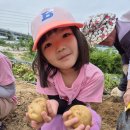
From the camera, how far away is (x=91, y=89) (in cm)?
244

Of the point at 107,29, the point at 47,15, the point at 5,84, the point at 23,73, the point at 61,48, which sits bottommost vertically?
the point at 23,73

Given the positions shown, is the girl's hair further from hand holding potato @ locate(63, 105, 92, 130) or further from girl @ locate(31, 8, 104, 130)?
hand holding potato @ locate(63, 105, 92, 130)

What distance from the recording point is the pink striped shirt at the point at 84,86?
2.44 m

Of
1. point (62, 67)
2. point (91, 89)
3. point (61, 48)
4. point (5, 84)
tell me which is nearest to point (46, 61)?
point (62, 67)

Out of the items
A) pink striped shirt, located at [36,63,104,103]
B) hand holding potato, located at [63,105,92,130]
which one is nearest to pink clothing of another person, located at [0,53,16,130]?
pink striped shirt, located at [36,63,104,103]

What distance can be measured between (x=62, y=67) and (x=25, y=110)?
1499 mm

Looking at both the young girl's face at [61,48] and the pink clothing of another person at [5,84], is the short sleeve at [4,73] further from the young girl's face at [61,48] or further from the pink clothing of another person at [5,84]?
the young girl's face at [61,48]

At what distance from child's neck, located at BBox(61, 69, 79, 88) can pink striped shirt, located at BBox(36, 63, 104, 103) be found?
0.03 m

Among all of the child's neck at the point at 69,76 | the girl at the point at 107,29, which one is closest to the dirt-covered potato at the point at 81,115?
the child's neck at the point at 69,76

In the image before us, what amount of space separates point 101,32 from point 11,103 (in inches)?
39.8

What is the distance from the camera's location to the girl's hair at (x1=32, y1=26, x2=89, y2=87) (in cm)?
233

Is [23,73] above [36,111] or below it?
below

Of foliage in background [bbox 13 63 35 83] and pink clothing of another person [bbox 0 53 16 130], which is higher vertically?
pink clothing of another person [bbox 0 53 16 130]

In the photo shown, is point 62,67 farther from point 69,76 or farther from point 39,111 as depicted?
point 39,111
